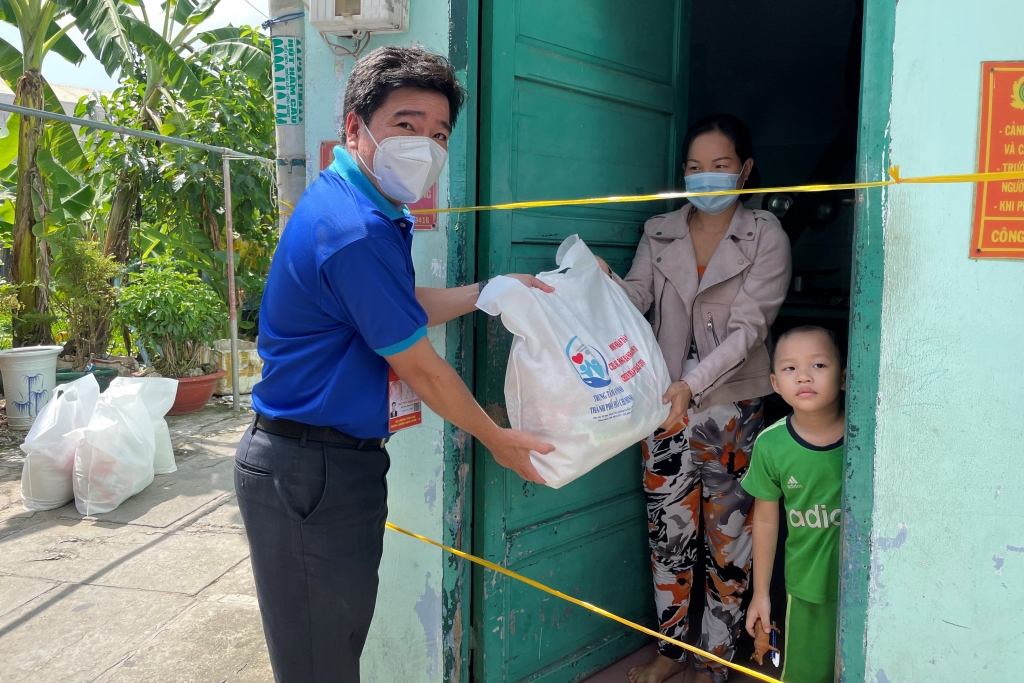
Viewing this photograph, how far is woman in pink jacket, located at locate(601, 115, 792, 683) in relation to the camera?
2262mm

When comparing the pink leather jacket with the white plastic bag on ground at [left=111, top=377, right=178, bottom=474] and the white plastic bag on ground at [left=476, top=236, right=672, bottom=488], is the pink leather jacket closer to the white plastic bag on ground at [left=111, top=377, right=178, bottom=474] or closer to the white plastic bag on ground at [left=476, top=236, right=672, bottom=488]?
the white plastic bag on ground at [left=476, top=236, right=672, bottom=488]

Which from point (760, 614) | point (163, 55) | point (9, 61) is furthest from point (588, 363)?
point (9, 61)

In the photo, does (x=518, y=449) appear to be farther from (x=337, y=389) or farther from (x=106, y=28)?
(x=106, y=28)

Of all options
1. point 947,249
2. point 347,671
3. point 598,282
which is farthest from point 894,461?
point 347,671

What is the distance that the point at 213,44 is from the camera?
8102 millimetres

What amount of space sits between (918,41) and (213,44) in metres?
8.03

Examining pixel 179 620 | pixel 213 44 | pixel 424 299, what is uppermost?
pixel 213 44

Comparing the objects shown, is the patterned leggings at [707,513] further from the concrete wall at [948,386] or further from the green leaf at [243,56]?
the green leaf at [243,56]

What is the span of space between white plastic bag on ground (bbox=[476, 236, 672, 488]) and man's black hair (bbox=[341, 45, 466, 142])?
1.65 ft

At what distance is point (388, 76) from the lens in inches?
65.8

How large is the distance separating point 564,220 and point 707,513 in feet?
3.53

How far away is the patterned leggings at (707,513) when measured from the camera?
246cm

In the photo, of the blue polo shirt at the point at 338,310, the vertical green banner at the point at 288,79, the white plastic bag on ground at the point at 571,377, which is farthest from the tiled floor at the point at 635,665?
the vertical green banner at the point at 288,79

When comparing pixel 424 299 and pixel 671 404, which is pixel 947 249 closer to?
pixel 671 404
